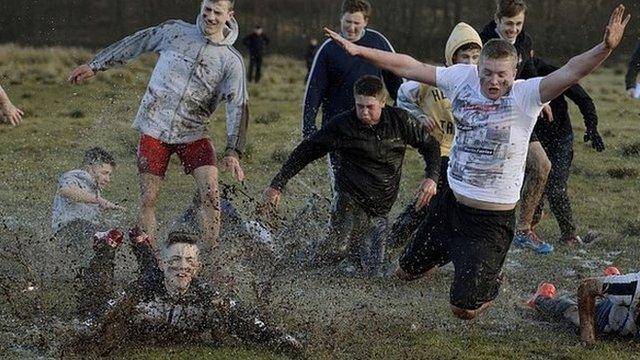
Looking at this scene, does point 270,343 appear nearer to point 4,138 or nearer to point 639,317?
point 639,317

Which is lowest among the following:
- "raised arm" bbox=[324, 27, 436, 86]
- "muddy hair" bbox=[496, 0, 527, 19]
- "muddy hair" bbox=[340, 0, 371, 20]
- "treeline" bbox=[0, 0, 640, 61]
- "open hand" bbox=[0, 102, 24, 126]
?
"treeline" bbox=[0, 0, 640, 61]

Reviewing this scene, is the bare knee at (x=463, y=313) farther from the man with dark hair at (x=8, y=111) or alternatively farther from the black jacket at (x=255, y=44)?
the black jacket at (x=255, y=44)

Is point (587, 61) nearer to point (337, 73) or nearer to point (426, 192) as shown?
point (426, 192)

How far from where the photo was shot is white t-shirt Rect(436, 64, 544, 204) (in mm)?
6027

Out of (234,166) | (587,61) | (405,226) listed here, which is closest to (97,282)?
(234,166)

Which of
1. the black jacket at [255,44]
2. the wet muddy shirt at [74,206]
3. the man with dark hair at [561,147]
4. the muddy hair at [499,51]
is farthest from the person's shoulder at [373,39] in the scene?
the black jacket at [255,44]

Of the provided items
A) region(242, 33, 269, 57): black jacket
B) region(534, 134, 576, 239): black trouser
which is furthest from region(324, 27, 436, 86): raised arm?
region(242, 33, 269, 57): black jacket

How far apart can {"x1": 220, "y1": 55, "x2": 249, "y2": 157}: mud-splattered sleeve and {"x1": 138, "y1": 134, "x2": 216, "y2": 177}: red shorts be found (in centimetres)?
23

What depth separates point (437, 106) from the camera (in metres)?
8.23

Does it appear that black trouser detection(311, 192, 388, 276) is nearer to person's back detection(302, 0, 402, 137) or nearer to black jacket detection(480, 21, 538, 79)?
person's back detection(302, 0, 402, 137)

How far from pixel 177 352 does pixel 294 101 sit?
1997 centimetres

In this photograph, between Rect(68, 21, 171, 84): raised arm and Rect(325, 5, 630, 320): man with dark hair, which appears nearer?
Rect(325, 5, 630, 320): man with dark hair

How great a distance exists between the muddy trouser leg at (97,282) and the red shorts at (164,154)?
4.65ft

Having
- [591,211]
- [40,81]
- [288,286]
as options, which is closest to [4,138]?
[591,211]
